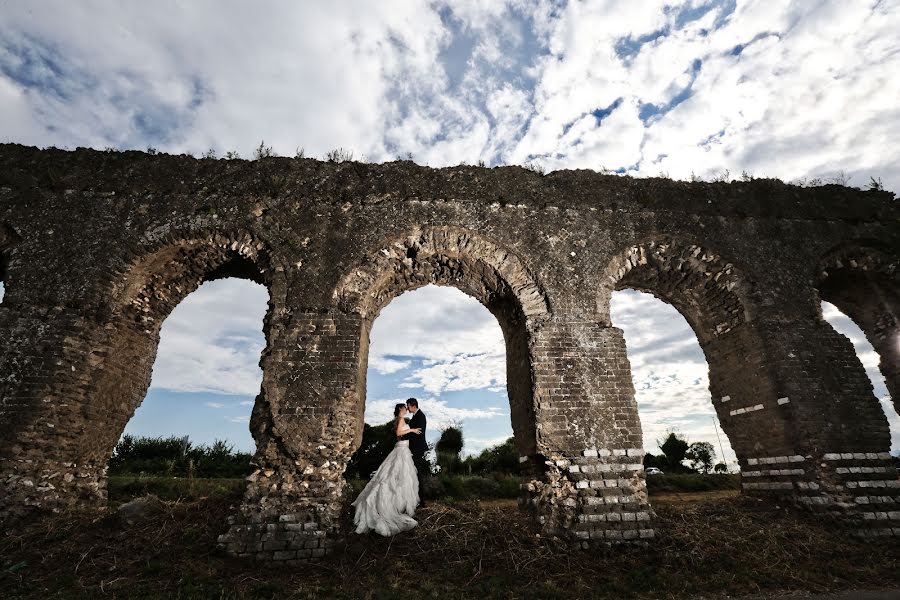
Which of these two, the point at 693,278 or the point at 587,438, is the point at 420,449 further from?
the point at 693,278

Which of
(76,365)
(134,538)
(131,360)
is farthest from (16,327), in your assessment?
(134,538)

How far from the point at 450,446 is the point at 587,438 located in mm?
10171

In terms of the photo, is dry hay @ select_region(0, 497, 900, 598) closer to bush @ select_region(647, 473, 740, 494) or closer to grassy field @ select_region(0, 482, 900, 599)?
grassy field @ select_region(0, 482, 900, 599)

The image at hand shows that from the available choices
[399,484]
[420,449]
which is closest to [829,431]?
[420,449]

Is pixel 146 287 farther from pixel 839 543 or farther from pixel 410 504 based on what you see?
pixel 839 543

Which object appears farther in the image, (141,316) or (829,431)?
(141,316)

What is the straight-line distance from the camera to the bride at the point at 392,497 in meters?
5.41

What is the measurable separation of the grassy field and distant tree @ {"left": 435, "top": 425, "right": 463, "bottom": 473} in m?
8.39

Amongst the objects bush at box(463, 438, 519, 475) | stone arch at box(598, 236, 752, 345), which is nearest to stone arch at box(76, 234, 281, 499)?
stone arch at box(598, 236, 752, 345)

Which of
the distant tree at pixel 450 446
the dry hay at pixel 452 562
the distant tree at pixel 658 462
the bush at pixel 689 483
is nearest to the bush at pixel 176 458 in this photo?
the distant tree at pixel 450 446

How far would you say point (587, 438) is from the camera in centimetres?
589

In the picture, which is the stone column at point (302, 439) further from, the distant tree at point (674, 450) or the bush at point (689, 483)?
the distant tree at point (674, 450)

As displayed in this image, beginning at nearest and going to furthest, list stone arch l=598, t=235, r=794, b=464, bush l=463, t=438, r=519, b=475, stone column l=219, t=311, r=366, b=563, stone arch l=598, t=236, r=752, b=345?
1. stone column l=219, t=311, r=366, b=563
2. stone arch l=598, t=235, r=794, b=464
3. stone arch l=598, t=236, r=752, b=345
4. bush l=463, t=438, r=519, b=475

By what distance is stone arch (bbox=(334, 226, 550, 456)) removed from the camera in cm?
649
